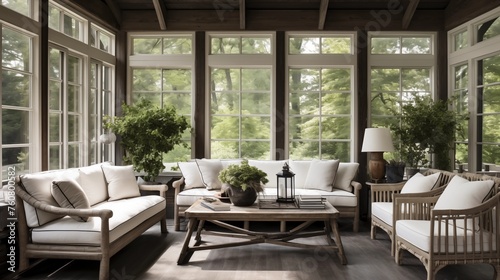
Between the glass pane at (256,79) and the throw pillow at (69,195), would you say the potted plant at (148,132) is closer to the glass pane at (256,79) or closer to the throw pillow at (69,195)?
the glass pane at (256,79)

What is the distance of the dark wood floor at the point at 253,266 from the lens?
12.0ft

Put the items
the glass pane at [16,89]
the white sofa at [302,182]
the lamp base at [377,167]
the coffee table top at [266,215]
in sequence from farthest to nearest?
the lamp base at [377,167] → the white sofa at [302,182] → the glass pane at [16,89] → the coffee table top at [266,215]

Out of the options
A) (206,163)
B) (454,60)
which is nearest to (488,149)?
(454,60)

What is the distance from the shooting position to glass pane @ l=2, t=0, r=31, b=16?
4.05 meters

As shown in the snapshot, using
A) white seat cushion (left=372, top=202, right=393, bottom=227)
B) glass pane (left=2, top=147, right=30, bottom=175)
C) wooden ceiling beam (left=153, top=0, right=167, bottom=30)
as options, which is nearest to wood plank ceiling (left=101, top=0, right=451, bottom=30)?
wooden ceiling beam (left=153, top=0, right=167, bottom=30)

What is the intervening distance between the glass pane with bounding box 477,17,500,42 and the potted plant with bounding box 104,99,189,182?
14.3 feet

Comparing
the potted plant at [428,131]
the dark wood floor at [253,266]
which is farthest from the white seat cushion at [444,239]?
the potted plant at [428,131]

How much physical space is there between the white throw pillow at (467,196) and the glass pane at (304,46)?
351 cm

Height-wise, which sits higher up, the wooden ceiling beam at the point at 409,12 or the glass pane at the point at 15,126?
the wooden ceiling beam at the point at 409,12

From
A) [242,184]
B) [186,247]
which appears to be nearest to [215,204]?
[242,184]

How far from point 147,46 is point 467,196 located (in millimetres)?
5160

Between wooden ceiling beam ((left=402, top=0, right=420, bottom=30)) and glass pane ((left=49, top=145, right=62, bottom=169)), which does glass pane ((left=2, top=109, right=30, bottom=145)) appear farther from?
wooden ceiling beam ((left=402, top=0, right=420, bottom=30))

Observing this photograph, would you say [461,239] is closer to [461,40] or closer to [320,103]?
[320,103]

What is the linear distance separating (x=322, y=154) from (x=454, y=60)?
8.10 ft
